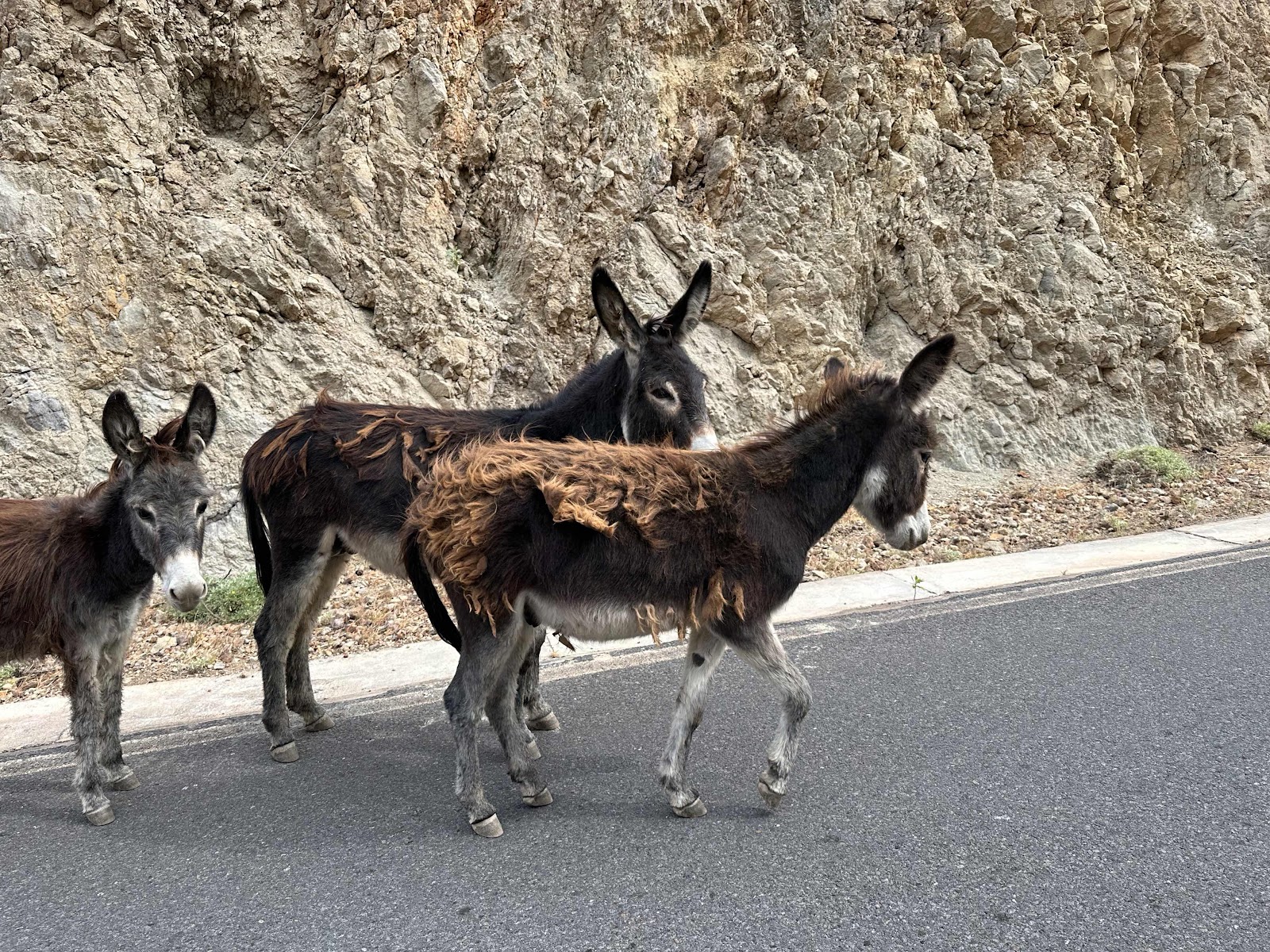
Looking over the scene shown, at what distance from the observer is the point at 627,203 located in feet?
36.3

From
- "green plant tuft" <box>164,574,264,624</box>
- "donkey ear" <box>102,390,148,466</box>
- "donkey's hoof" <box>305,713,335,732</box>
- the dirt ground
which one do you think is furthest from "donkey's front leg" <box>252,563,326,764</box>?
"green plant tuft" <box>164,574,264,624</box>

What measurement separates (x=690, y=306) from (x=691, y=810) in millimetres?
2992

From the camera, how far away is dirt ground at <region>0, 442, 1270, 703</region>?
6.20 meters

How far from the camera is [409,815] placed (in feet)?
12.8

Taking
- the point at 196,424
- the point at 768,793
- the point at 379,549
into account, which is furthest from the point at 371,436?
the point at 768,793

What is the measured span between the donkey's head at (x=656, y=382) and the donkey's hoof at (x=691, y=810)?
1.88 m

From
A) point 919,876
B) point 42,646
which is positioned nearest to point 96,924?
point 42,646

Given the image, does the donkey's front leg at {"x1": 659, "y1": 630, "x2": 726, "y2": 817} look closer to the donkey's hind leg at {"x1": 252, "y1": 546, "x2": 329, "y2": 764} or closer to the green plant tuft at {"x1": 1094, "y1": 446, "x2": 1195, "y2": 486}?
the donkey's hind leg at {"x1": 252, "y1": 546, "x2": 329, "y2": 764}

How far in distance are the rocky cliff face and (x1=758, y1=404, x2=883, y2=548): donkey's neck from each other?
242 inches

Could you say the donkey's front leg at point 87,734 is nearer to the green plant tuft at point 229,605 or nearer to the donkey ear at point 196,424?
the donkey ear at point 196,424

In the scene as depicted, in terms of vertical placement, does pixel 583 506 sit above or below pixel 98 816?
above

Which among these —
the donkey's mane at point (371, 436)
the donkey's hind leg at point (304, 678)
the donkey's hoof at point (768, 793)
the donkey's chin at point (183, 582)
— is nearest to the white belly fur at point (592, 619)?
the donkey's hoof at point (768, 793)

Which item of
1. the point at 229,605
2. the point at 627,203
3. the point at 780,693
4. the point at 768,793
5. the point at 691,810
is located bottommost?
the point at 229,605

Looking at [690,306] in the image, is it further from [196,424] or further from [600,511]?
[196,424]
